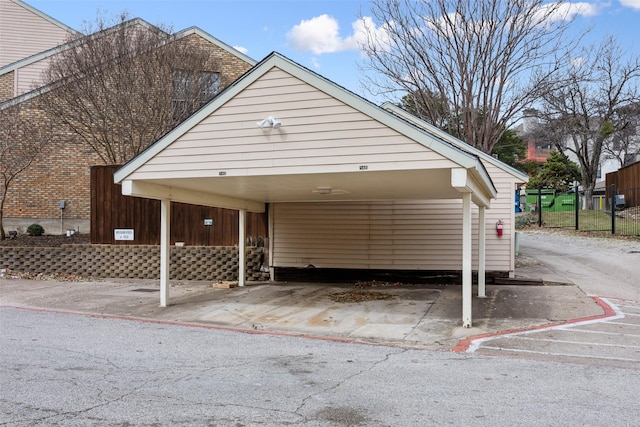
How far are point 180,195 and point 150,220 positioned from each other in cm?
547

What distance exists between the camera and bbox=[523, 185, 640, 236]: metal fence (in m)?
20.2

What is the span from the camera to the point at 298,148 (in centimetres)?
833

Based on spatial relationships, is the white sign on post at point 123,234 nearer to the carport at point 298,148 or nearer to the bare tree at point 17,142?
the bare tree at point 17,142

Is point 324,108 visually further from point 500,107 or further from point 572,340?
point 500,107

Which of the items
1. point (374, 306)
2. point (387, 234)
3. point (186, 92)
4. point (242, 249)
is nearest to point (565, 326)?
point (374, 306)

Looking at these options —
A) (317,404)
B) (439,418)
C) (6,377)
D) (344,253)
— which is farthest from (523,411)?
(344,253)

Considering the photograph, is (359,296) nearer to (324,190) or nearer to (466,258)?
(324,190)

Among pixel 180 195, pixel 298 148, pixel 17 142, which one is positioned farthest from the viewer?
pixel 17 142

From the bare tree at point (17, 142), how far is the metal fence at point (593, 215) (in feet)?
64.6

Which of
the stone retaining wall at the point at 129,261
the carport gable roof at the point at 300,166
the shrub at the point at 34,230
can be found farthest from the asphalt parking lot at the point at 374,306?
the shrub at the point at 34,230

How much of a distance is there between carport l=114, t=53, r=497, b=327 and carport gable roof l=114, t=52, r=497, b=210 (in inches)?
0.6

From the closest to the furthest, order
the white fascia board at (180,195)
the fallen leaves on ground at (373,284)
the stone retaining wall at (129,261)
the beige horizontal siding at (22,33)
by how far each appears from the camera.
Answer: the white fascia board at (180,195) < the fallen leaves on ground at (373,284) < the stone retaining wall at (129,261) < the beige horizontal siding at (22,33)

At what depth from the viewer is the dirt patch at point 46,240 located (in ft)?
55.4

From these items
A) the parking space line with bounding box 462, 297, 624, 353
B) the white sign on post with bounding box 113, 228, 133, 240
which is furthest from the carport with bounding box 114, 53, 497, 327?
the white sign on post with bounding box 113, 228, 133, 240
